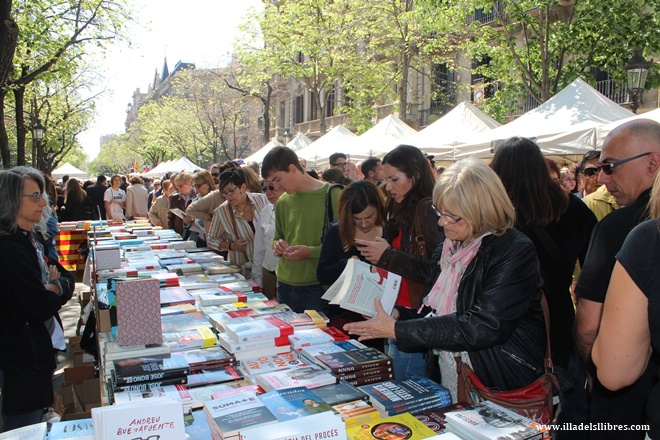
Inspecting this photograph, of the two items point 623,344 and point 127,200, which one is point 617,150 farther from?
point 127,200

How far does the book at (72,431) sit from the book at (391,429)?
82 centimetres

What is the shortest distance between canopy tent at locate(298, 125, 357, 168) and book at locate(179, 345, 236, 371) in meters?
9.58

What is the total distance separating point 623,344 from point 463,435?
0.57m

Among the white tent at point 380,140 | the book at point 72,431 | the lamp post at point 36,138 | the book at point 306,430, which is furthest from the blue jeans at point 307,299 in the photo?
the lamp post at point 36,138

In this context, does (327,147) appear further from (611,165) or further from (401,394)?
(401,394)

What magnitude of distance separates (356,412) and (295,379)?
0.36m

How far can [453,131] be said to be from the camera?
888cm

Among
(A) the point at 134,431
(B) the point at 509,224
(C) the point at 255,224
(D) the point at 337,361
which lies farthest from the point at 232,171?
(A) the point at 134,431

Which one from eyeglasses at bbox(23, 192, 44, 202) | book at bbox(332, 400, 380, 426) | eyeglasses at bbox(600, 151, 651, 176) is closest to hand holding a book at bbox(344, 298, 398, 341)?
book at bbox(332, 400, 380, 426)

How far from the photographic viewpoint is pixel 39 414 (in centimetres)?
297

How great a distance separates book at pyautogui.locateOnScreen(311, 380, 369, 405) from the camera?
2010mm

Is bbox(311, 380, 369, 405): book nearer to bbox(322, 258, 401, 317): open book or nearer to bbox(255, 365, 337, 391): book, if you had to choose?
bbox(255, 365, 337, 391): book

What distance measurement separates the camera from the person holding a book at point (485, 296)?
1.98 meters

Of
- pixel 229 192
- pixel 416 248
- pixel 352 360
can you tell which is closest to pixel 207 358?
pixel 352 360
